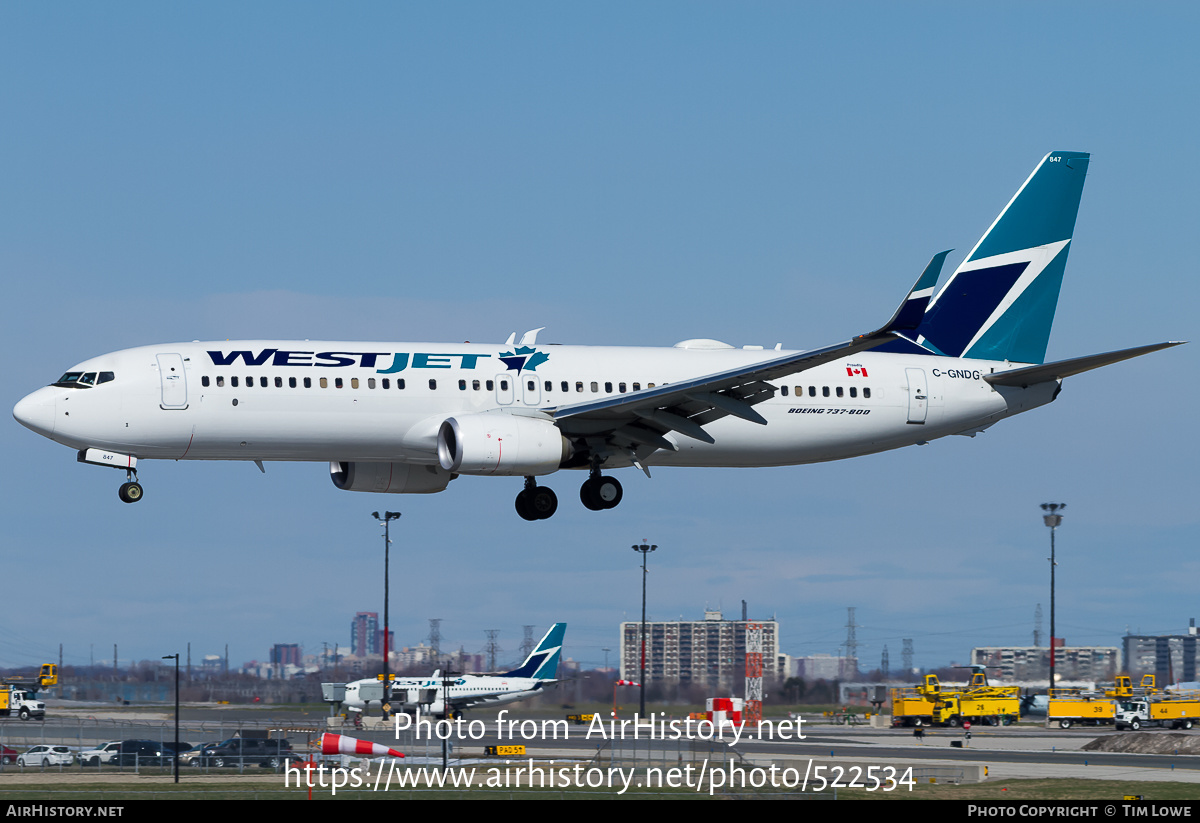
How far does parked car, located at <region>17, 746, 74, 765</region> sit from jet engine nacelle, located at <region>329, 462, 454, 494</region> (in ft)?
58.4

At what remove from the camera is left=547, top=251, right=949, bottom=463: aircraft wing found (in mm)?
43438

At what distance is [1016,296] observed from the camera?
56.9 metres

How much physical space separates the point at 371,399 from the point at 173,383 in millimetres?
5860

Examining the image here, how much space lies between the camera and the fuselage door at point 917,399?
5238cm

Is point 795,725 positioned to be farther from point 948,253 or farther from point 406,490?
point 948,253

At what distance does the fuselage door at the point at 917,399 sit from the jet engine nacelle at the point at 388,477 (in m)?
16.7

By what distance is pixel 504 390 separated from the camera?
4653 centimetres

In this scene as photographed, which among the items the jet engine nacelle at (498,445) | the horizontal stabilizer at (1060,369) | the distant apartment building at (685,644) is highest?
the horizontal stabilizer at (1060,369)

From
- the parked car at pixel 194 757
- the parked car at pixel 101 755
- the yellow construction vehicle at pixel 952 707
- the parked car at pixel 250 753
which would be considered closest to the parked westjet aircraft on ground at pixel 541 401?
the parked car at pixel 250 753

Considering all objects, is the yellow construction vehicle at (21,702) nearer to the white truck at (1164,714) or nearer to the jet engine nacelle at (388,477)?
the jet engine nacelle at (388,477)

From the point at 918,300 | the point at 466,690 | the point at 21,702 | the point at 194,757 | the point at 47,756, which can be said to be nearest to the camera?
the point at 918,300

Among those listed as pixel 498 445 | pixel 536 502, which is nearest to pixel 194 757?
pixel 536 502

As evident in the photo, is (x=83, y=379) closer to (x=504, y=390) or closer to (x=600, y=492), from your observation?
(x=504, y=390)
